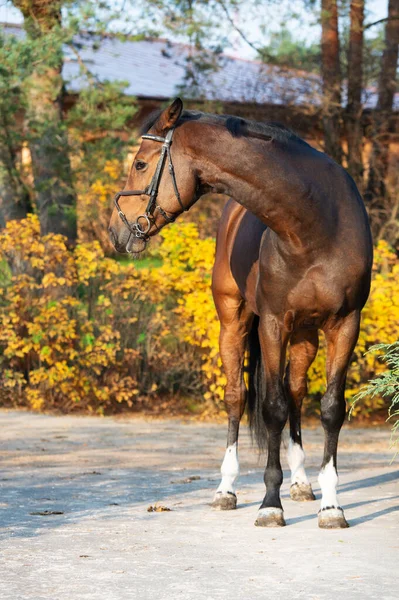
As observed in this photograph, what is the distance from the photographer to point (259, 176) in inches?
216

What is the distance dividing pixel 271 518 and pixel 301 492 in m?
0.91

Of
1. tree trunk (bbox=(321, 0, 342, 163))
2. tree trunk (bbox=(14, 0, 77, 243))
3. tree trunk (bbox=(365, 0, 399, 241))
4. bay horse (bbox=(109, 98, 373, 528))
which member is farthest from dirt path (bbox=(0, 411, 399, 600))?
tree trunk (bbox=(365, 0, 399, 241))

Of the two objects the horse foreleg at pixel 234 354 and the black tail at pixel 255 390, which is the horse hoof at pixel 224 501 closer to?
the horse foreleg at pixel 234 354

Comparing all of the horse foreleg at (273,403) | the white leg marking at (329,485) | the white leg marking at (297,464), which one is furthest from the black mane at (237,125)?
the white leg marking at (297,464)

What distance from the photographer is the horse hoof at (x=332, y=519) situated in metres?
5.42

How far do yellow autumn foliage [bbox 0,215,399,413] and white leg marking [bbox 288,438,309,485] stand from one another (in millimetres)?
3386

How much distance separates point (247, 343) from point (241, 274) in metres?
0.74

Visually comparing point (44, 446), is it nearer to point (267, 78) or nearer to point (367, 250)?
point (367, 250)

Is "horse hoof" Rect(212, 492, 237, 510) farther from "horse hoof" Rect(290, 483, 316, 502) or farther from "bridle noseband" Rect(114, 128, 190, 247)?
"bridle noseband" Rect(114, 128, 190, 247)

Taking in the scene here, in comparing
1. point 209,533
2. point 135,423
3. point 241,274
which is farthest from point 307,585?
point 135,423

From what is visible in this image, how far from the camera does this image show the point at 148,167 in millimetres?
5609

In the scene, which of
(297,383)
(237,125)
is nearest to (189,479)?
(297,383)

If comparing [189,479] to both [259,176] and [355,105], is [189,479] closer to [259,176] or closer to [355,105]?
[259,176]

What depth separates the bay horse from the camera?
5.51 meters
